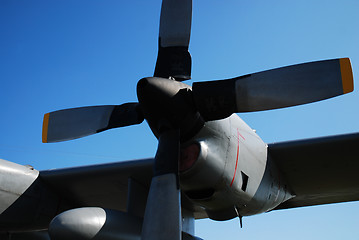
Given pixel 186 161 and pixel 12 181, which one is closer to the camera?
pixel 186 161

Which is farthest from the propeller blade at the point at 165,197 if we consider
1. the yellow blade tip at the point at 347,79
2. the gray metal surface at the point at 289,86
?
the yellow blade tip at the point at 347,79

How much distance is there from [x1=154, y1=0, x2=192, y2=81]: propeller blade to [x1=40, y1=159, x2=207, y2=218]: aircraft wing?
235 centimetres

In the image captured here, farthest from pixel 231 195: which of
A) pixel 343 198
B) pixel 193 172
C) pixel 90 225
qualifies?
pixel 343 198

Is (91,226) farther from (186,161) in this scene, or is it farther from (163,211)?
(186,161)

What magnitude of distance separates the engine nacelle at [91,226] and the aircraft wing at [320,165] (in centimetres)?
305

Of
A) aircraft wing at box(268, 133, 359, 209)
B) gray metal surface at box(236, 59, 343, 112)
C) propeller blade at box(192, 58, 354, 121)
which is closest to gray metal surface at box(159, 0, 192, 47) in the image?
propeller blade at box(192, 58, 354, 121)

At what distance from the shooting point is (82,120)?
619cm

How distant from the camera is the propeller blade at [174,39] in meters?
5.88

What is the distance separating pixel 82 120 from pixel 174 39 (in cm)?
215

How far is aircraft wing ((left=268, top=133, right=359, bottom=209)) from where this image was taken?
657 centimetres

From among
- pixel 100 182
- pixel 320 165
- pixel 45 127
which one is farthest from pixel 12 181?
pixel 320 165

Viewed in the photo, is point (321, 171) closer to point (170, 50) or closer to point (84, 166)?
point (170, 50)

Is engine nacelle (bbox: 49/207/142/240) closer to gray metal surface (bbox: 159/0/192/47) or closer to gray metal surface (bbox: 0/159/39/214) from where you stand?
gray metal surface (bbox: 0/159/39/214)

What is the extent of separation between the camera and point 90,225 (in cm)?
581
